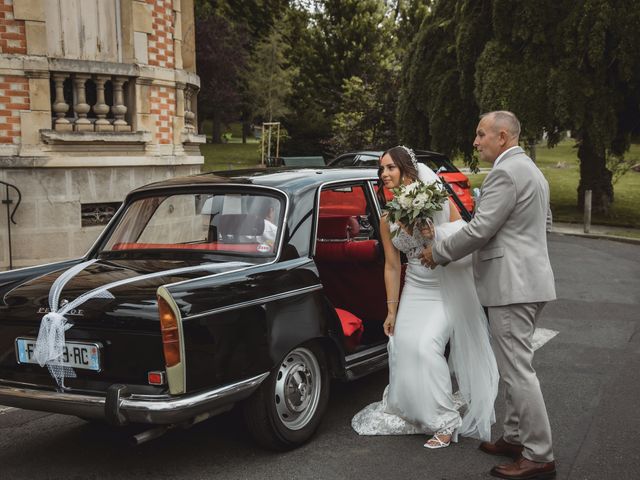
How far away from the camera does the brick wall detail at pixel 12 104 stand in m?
10.2

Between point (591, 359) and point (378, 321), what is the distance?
225 cm

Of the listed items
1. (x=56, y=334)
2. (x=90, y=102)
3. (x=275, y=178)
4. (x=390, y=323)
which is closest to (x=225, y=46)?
(x=90, y=102)

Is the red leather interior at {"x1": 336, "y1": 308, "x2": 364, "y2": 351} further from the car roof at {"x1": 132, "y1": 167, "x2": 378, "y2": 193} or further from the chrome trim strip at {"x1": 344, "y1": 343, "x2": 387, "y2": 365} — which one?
the car roof at {"x1": 132, "y1": 167, "x2": 378, "y2": 193}

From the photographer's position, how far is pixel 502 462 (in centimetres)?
426

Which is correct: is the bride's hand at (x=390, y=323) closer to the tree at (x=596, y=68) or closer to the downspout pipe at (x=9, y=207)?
the downspout pipe at (x=9, y=207)

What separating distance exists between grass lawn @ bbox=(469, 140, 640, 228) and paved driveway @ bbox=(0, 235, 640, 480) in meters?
14.3

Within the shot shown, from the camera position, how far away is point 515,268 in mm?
4023

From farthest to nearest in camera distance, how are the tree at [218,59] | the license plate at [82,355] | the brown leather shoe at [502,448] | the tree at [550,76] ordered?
the tree at [218,59] < the tree at [550,76] < the brown leather shoe at [502,448] < the license plate at [82,355]

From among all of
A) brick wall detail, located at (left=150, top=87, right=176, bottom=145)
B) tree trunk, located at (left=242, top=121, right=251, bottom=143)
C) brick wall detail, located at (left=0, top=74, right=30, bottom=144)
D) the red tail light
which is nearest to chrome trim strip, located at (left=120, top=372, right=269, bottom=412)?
the red tail light

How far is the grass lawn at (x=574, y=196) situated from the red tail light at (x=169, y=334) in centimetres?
1727

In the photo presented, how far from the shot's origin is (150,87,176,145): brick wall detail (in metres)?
11.8

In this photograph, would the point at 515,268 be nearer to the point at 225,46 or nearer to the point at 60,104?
the point at 60,104

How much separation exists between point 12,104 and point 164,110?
251 cm

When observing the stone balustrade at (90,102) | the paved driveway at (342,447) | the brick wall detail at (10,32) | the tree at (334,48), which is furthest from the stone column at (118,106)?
the tree at (334,48)
